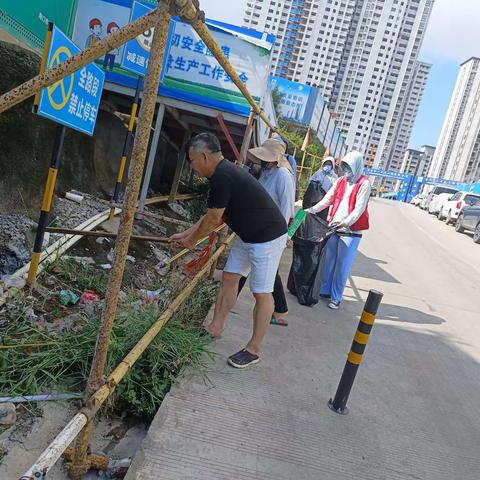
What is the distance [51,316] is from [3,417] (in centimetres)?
138

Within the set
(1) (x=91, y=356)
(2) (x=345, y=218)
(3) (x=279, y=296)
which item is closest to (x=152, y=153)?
(2) (x=345, y=218)

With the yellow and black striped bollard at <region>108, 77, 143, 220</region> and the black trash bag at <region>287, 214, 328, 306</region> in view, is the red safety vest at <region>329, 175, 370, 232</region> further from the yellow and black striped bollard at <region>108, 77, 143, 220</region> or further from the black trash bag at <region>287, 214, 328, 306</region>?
the yellow and black striped bollard at <region>108, 77, 143, 220</region>

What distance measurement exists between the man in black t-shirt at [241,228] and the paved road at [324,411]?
0.37 metres

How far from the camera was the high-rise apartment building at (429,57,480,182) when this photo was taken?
84.2 metres

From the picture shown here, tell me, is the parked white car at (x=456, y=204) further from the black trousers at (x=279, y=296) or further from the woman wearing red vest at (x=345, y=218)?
the black trousers at (x=279, y=296)

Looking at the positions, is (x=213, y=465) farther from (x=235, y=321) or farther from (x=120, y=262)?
(x=235, y=321)

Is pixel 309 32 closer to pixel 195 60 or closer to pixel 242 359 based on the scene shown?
pixel 195 60

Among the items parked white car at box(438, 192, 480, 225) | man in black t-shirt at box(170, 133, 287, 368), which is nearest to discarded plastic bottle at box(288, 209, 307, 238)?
man in black t-shirt at box(170, 133, 287, 368)

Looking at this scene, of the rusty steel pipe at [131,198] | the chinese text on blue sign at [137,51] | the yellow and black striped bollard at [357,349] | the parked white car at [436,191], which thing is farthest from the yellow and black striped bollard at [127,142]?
the parked white car at [436,191]

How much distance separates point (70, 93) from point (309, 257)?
118 inches

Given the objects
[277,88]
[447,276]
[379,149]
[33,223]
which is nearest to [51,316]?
[33,223]

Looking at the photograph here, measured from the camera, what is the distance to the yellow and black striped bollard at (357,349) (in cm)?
310

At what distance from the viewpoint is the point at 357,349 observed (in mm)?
3152

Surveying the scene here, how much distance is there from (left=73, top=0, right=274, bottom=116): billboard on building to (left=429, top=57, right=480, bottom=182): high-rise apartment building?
82.9 meters
